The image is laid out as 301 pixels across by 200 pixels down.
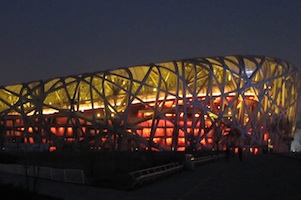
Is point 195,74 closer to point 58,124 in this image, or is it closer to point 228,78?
point 228,78

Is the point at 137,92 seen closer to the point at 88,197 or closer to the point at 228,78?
the point at 228,78

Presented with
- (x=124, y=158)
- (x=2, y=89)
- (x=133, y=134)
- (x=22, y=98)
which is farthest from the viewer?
(x=2, y=89)

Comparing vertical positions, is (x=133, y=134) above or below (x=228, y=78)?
below

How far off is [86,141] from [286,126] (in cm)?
3411

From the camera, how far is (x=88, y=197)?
1320 cm

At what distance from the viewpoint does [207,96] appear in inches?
2694

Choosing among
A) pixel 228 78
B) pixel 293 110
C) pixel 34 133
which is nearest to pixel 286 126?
pixel 293 110

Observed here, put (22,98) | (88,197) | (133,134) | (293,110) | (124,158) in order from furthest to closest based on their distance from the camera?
(293,110) < (22,98) < (133,134) < (124,158) < (88,197)

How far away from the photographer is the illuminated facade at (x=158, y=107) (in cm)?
6750

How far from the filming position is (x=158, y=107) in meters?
69.8

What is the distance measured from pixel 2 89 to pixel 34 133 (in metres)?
10.7

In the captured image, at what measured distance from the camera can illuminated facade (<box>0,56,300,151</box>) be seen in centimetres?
6750

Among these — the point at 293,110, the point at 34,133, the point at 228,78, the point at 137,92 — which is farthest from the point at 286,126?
the point at 34,133

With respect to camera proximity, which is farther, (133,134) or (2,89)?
(2,89)
